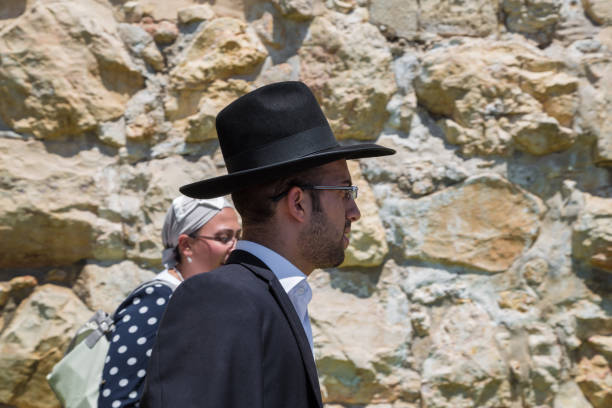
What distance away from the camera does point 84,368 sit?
1760mm

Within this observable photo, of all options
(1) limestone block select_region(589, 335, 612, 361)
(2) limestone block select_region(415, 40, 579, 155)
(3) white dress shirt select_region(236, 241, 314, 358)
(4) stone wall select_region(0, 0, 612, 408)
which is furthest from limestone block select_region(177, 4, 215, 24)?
(1) limestone block select_region(589, 335, 612, 361)

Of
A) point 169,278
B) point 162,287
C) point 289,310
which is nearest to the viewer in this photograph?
point 289,310

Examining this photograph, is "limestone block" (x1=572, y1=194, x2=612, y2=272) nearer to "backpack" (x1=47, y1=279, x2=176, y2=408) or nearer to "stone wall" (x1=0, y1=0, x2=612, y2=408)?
"stone wall" (x1=0, y1=0, x2=612, y2=408)

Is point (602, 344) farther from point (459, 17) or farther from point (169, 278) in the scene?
point (169, 278)

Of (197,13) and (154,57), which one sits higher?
(197,13)

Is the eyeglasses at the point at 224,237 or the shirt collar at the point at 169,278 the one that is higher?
the eyeglasses at the point at 224,237

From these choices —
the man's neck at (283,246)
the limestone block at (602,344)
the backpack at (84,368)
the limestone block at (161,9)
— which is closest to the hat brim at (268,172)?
the man's neck at (283,246)

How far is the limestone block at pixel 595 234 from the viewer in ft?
7.11

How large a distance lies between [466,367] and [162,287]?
1198 mm

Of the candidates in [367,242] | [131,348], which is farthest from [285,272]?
[367,242]

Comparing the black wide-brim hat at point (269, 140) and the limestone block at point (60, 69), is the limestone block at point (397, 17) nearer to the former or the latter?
the limestone block at point (60, 69)

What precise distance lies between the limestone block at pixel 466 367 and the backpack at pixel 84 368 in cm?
118

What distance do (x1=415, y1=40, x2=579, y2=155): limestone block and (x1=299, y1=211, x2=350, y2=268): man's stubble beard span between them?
1241mm

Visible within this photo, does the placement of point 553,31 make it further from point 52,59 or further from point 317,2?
point 52,59
